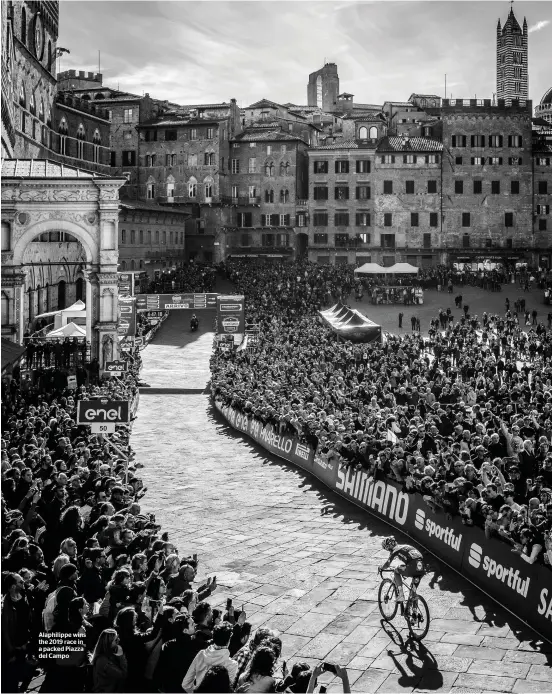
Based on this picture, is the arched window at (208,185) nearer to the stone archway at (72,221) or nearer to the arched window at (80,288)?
the arched window at (80,288)

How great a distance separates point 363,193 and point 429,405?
48136 millimetres

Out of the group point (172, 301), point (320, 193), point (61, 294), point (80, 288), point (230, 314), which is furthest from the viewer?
point (320, 193)

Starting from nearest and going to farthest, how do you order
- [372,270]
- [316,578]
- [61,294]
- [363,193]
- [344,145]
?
[316,578] → [61,294] → [372,270] → [344,145] → [363,193]

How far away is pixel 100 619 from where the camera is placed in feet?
28.5

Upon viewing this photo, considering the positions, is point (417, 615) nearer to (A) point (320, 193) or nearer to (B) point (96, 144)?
(B) point (96, 144)

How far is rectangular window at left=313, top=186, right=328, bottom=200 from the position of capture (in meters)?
71.6

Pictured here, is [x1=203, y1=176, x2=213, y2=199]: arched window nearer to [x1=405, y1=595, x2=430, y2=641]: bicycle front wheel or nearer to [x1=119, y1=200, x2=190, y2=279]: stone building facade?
[x1=119, y1=200, x2=190, y2=279]: stone building facade

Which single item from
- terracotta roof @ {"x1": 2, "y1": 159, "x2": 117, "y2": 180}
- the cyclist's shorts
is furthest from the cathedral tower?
the cyclist's shorts

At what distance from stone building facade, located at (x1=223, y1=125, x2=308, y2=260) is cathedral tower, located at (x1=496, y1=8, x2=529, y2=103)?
165 feet

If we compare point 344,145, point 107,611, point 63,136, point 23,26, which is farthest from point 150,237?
point 107,611

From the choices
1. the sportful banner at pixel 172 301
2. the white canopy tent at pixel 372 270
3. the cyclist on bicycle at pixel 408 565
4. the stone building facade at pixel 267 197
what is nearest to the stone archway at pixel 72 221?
the sportful banner at pixel 172 301

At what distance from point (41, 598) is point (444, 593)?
21.3ft

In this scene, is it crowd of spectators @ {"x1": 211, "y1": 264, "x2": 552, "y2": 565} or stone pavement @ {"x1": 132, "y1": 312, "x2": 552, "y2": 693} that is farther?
crowd of spectators @ {"x1": 211, "y1": 264, "x2": 552, "y2": 565}

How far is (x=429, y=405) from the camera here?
25094mm
